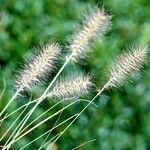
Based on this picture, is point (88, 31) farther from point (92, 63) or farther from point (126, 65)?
point (92, 63)

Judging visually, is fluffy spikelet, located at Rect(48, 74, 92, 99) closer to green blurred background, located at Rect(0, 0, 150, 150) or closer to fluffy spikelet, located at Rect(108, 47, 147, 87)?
fluffy spikelet, located at Rect(108, 47, 147, 87)

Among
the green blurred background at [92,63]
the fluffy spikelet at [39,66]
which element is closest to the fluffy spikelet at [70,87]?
the fluffy spikelet at [39,66]

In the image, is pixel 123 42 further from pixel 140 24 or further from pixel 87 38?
pixel 87 38

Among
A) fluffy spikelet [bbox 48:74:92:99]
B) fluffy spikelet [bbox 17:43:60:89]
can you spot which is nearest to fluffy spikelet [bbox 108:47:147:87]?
fluffy spikelet [bbox 48:74:92:99]

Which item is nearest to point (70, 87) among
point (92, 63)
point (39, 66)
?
point (39, 66)

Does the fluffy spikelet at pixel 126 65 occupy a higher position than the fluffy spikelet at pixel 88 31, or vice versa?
the fluffy spikelet at pixel 88 31

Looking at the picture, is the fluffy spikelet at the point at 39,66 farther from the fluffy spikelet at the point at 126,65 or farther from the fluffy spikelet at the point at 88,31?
the fluffy spikelet at the point at 126,65

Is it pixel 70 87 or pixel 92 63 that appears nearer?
pixel 70 87

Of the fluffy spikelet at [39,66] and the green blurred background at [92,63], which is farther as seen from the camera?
the green blurred background at [92,63]
